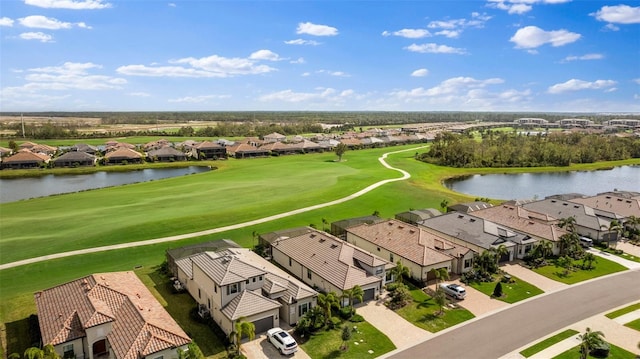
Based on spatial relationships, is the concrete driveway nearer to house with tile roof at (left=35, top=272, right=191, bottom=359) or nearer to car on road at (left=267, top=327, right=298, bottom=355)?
car on road at (left=267, top=327, right=298, bottom=355)

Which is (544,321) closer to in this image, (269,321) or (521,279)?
(521,279)

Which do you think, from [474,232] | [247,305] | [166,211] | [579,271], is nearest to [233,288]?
[247,305]

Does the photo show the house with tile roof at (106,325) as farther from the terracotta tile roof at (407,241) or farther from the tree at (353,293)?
the terracotta tile roof at (407,241)

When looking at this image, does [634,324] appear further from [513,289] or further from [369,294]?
[369,294]

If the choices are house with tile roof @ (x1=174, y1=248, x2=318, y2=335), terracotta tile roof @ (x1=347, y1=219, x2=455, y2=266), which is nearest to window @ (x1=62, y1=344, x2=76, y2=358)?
house with tile roof @ (x1=174, y1=248, x2=318, y2=335)

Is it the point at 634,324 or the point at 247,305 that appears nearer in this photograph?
the point at 247,305

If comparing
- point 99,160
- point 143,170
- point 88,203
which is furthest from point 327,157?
point 88,203

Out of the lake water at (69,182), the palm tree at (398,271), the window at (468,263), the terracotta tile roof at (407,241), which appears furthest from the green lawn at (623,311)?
the lake water at (69,182)
